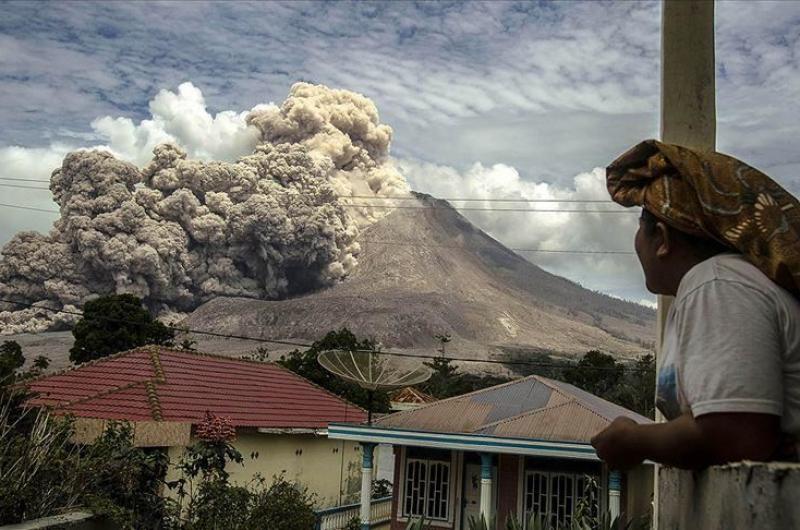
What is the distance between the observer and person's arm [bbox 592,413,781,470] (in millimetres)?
1022

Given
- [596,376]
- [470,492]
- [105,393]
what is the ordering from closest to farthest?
1. [105,393]
2. [470,492]
3. [596,376]

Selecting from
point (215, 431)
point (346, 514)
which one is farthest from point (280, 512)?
point (346, 514)

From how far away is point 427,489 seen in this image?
1527 centimetres

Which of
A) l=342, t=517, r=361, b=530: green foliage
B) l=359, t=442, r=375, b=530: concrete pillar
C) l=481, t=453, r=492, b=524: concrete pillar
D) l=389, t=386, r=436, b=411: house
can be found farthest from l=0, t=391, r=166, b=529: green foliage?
l=389, t=386, r=436, b=411: house

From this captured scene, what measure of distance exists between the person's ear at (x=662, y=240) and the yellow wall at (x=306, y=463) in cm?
1266

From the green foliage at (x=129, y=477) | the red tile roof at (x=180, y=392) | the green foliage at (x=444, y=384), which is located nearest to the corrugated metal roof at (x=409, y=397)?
the green foliage at (x=444, y=384)

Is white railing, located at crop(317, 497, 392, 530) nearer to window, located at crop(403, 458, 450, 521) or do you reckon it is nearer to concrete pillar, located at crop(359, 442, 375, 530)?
concrete pillar, located at crop(359, 442, 375, 530)

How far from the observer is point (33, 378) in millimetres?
15219

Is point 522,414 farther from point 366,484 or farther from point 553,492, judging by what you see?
point 366,484

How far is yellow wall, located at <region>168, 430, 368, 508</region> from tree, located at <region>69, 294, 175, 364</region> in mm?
26487

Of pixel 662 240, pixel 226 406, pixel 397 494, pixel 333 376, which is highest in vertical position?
pixel 333 376

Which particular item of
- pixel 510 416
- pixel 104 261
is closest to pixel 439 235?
pixel 104 261

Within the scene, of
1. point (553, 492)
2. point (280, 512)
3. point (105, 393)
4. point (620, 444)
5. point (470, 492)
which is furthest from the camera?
point (470, 492)

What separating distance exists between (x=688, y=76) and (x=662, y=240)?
105 cm
